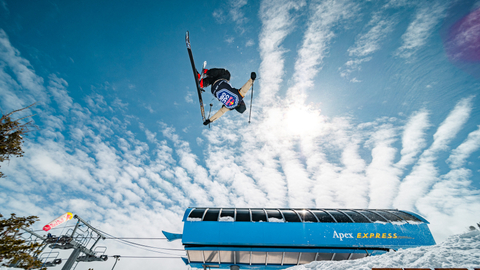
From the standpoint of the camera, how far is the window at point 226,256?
35.2 feet

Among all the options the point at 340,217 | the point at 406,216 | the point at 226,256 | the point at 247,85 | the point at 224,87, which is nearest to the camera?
the point at 224,87

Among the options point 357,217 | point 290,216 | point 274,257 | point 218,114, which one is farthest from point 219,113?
point 357,217

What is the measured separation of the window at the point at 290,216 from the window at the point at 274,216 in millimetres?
408

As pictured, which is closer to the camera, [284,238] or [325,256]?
[284,238]

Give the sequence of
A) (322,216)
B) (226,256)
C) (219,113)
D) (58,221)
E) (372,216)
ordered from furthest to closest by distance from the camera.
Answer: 1. (58,221)
2. (372,216)
3. (322,216)
4. (226,256)
5. (219,113)

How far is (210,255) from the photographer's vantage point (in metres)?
10.9

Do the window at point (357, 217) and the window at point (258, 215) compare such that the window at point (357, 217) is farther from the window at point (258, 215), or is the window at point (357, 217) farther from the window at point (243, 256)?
the window at point (243, 256)

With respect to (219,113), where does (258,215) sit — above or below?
below

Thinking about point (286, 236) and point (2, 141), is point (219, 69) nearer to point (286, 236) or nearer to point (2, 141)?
point (2, 141)

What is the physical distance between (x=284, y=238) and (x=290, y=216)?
5.54ft

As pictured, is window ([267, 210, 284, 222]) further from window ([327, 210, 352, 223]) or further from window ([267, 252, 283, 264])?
window ([327, 210, 352, 223])

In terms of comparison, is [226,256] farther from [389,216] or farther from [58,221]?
[58,221]

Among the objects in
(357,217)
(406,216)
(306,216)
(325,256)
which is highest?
(406,216)

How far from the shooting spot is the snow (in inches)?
168
